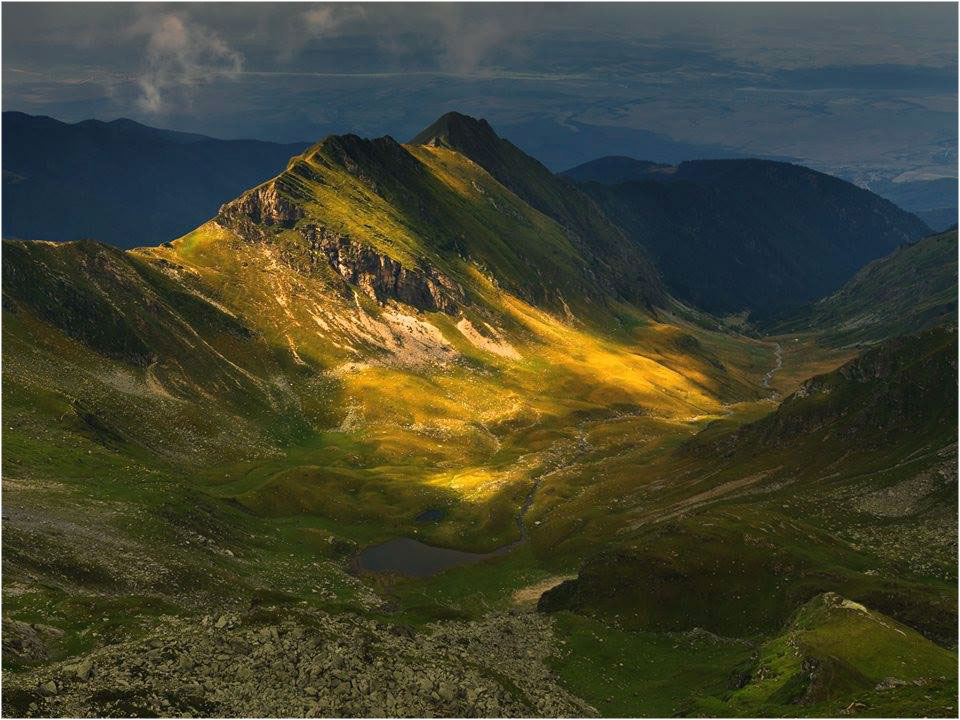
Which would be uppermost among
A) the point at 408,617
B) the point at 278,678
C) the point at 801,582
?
the point at 278,678

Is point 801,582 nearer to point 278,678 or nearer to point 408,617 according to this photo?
point 408,617

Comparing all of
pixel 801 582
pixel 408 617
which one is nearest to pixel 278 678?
pixel 408 617

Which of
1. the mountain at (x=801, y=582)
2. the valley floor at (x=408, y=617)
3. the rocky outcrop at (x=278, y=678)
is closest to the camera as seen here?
the rocky outcrop at (x=278, y=678)

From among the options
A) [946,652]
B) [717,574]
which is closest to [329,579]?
[717,574]

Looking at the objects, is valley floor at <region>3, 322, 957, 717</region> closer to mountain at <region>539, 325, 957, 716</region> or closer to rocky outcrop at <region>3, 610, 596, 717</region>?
rocky outcrop at <region>3, 610, 596, 717</region>

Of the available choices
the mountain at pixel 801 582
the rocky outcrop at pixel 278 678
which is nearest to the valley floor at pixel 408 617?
the rocky outcrop at pixel 278 678

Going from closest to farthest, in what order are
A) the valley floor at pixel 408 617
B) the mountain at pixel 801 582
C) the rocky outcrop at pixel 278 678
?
the rocky outcrop at pixel 278 678 < the valley floor at pixel 408 617 < the mountain at pixel 801 582

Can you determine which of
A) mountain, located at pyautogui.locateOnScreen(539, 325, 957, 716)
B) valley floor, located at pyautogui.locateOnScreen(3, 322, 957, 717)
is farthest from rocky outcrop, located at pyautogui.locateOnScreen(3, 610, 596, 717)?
mountain, located at pyautogui.locateOnScreen(539, 325, 957, 716)

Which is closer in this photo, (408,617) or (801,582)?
(801,582)

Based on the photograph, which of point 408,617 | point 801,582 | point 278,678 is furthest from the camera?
point 408,617

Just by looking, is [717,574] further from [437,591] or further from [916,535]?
[437,591]

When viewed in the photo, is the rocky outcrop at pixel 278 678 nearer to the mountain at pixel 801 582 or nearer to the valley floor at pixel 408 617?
the valley floor at pixel 408 617
